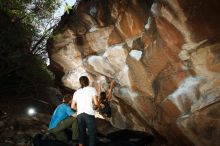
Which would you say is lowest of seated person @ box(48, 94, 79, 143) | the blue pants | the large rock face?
the blue pants

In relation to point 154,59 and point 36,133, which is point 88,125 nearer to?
point 154,59

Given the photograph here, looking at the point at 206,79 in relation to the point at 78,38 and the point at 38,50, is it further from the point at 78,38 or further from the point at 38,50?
the point at 38,50

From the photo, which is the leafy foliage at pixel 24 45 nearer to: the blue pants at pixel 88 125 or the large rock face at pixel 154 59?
the large rock face at pixel 154 59

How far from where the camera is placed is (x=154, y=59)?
11.3 m

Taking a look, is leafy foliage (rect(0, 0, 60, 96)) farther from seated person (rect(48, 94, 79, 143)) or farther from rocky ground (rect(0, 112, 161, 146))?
seated person (rect(48, 94, 79, 143))

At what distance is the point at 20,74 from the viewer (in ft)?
55.5

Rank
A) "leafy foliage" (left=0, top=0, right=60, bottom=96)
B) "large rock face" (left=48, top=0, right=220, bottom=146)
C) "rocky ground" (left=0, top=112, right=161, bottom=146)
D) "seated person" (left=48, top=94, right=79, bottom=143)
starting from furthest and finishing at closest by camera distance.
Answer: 1. "leafy foliage" (left=0, top=0, right=60, bottom=96)
2. "rocky ground" (left=0, top=112, right=161, bottom=146)
3. "seated person" (left=48, top=94, right=79, bottom=143)
4. "large rock face" (left=48, top=0, right=220, bottom=146)

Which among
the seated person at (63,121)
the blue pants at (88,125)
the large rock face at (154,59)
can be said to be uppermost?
the large rock face at (154,59)

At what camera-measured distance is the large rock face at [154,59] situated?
9.66 m

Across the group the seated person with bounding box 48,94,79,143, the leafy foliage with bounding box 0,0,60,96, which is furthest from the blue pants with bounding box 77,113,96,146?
the leafy foliage with bounding box 0,0,60,96

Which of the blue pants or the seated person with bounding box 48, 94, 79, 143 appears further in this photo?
the seated person with bounding box 48, 94, 79, 143

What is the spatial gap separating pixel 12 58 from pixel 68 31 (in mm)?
2813

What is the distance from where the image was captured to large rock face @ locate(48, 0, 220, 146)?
9664mm

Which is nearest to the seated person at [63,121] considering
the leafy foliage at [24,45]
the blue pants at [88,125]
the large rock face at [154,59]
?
the blue pants at [88,125]
